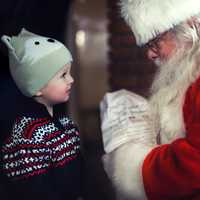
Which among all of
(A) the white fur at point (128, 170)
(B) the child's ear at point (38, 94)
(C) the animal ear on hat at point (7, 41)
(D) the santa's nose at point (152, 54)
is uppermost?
(C) the animal ear on hat at point (7, 41)

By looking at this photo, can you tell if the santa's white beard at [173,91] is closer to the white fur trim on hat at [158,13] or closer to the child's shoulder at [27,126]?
the white fur trim on hat at [158,13]

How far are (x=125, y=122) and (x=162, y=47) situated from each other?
0.15 m

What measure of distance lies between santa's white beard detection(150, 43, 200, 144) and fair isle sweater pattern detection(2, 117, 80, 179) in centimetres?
19

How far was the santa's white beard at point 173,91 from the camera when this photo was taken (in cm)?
83

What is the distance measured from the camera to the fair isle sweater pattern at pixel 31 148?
0.79 meters

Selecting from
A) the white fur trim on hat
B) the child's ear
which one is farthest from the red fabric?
the child's ear

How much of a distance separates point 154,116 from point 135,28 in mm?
164

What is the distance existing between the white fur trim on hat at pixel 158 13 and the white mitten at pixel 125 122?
0.14m

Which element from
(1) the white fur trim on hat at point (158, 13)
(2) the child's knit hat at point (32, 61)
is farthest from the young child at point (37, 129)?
(1) the white fur trim on hat at point (158, 13)

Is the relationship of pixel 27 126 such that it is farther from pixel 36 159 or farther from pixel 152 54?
pixel 152 54

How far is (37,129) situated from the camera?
800 mm

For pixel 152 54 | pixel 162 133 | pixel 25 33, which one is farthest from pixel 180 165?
pixel 25 33

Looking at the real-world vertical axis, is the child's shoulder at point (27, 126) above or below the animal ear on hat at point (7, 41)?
below

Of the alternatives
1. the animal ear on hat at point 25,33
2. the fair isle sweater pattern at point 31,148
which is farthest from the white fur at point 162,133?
the animal ear on hat at point 25,33
